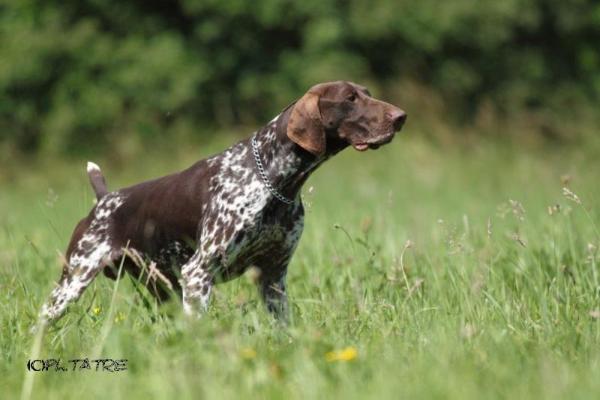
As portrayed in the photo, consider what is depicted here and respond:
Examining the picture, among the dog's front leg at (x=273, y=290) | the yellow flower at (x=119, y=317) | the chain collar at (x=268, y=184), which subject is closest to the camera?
the yellow flower at (x=119, y=317)

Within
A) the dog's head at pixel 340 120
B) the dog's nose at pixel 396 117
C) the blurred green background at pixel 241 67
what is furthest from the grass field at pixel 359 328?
the blurred green background at pixel 241 67

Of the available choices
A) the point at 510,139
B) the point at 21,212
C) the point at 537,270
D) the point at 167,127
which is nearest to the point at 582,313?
the point at 537,270

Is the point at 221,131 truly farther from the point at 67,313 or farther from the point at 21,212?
the point at 67,313

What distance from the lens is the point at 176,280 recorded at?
18.2 feet

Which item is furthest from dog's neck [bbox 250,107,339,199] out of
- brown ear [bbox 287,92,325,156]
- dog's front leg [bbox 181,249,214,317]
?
dog's front leg [bbox 181,249,214,317]

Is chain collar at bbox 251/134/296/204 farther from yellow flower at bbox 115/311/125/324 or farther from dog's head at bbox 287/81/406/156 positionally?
yellow flower at bbox 115/311/125/324

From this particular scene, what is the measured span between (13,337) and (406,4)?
1414 cm

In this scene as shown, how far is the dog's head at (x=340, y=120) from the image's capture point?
4.82 meters

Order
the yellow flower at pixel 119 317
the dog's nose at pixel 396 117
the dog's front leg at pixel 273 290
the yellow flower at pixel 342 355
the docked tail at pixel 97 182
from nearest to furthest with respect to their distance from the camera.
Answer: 1. the yellow flower at pixel 342 355
2. the yellow flower at pixel 119 317
3. the dog's nose at pixel 396 117
4. the dog's front leg at pixel 273 290
5. the docked tail at pixel 97 182

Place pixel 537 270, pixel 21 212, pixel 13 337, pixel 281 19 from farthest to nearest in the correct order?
1. pixel 281 19
2. pixel 21 212
3. pixel 537 270
4. pixel 13 337

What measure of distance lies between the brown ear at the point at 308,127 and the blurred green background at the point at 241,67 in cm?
1160

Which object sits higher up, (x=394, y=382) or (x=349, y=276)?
(x=394, y=382)

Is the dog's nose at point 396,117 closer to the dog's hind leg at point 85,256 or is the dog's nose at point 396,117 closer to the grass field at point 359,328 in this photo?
the grass field at point 359,328

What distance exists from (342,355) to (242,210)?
1.39 m
